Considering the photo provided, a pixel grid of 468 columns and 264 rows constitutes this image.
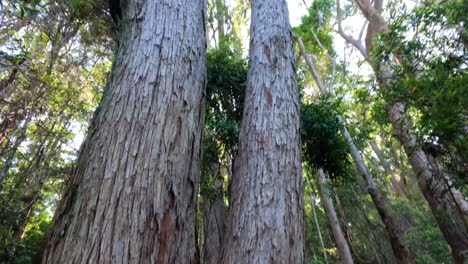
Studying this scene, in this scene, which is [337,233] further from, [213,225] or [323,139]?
[323,139]

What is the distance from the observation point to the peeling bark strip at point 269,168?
5.04 ft

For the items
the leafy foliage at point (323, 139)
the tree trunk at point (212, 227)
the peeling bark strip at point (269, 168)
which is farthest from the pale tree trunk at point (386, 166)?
the peeling bark strip at point (269, 168)

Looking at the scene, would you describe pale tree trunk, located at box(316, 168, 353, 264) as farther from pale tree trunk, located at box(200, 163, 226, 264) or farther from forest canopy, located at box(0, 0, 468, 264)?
pale tree trunk, located at box(200, 163, 226, 264)

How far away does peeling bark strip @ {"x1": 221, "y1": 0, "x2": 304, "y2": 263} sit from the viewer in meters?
1.54

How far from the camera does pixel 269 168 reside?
1793mm

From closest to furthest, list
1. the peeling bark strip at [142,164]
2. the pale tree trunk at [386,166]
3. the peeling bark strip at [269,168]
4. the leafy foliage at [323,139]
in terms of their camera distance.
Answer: the peeling bark strip at [142,164], the peeling bark strip at [269,168], the leafy foliage at [323,139], the pale tree trunk at [386,166]

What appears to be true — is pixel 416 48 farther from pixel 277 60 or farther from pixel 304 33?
pixel 304 33

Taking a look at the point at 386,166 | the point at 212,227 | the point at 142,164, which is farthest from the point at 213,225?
the point at 386,166

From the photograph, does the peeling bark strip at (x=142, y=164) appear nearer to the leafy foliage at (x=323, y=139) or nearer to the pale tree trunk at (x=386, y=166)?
the leafy foliage at (x=323, y=139)

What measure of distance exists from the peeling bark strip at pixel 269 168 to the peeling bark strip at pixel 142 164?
313 millimetres

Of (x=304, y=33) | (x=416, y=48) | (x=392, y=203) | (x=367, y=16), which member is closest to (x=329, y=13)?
(x=304, y=33)

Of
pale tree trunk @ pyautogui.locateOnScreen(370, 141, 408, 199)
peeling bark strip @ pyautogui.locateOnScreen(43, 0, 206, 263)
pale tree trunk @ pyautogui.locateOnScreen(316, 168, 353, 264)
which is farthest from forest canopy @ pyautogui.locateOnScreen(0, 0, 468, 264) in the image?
pale tree trunk @ pyautogui.locateOnScreen(370, 141, 408, 199)

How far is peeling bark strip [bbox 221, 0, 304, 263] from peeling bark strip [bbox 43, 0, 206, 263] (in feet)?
1.03

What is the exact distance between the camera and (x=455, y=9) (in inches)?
123
